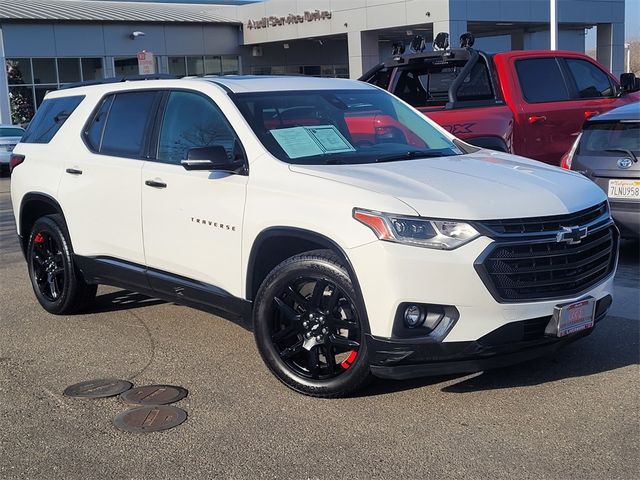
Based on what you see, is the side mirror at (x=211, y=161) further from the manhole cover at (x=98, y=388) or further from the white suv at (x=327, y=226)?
the manhole cover at (x=98, y=388)

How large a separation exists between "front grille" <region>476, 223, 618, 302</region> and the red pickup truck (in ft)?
14.8

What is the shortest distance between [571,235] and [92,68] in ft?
110

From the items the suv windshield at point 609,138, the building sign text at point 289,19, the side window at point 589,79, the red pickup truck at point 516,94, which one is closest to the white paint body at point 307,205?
the suv windshield at point 609,138

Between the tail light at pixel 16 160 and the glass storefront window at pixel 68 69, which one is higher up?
the glass storefront window at pixel 68 69

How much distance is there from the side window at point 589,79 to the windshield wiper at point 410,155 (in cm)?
530

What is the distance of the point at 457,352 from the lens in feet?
13.6

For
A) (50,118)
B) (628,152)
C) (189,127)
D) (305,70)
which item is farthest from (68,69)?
(189,127)

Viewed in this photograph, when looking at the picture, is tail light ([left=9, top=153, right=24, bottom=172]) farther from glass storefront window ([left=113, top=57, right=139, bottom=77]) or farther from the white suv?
glass storefront window ([left=113, top=57, right=139, bottom=77])

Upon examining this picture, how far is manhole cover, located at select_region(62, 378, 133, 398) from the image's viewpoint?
487cm

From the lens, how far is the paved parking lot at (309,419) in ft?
12.5

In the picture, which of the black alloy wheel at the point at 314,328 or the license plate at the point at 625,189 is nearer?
the black alloy wheel at the point at 314,328

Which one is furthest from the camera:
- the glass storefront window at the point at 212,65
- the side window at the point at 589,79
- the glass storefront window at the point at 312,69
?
the glass storefront window at the point at 312,69

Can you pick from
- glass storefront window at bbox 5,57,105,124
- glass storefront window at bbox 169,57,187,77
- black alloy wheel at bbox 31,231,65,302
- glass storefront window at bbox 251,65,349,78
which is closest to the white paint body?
black alloy wheel at bbox 31,231,65,302

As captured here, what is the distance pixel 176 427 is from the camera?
4.33m
